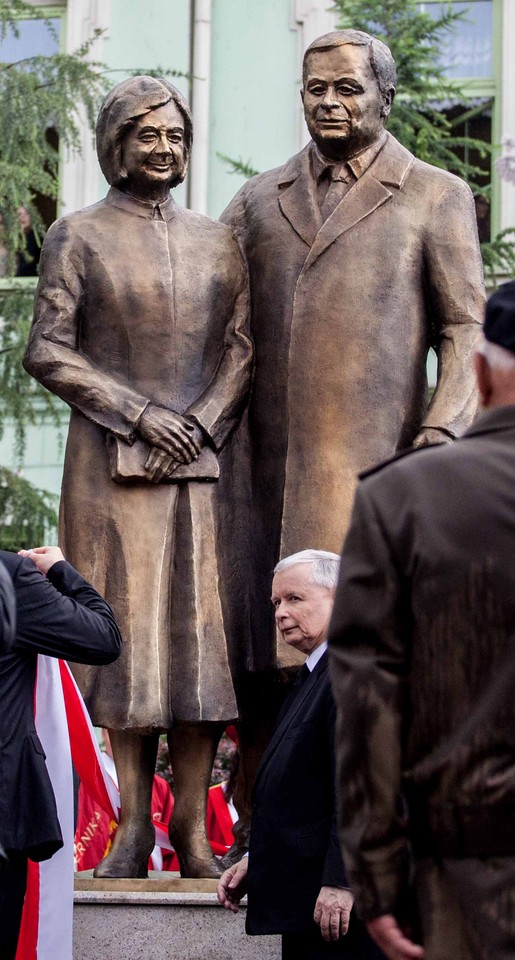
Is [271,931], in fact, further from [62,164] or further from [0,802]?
[62,164]

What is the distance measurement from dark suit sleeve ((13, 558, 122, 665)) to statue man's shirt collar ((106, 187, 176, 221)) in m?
1.69

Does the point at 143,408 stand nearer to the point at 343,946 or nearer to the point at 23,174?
the point at 343,946

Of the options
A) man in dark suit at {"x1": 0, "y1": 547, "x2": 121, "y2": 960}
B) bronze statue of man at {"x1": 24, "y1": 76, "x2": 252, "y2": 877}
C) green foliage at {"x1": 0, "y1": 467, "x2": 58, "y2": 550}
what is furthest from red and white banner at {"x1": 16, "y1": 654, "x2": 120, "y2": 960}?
green foliage at {"x1": 0, "y1": 467, "x2": 58, "y2": 550}

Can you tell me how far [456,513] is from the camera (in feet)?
10.2

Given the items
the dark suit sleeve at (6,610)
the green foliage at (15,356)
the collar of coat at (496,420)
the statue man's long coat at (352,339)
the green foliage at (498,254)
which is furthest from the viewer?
the green foliage at (15,356)

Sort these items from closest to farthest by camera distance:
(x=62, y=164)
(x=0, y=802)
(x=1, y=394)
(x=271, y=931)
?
(x=271, y=931)
(x=0, y=802)
(x=1, y=394)
(x=62, y=164)

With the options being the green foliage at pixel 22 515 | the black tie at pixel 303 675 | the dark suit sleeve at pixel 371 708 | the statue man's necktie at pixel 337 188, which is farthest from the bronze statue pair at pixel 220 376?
the green foliage at pixel 22 515

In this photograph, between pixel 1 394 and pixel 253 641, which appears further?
pixel 1 394

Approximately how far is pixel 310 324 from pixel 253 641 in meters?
1.03

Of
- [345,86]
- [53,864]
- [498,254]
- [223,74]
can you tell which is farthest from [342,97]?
[223,74]

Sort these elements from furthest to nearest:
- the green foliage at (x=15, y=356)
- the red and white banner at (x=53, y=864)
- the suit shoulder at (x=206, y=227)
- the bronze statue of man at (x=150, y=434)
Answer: the green foliage at (x=15, y=356) < the suit shoulder at (x=206, y=227) < the bronze statue of man at (x=150, y=434) < the red and white banner at (x=53, y=864)

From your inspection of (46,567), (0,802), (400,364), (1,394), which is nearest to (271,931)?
(0,802)

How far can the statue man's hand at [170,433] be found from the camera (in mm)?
6379

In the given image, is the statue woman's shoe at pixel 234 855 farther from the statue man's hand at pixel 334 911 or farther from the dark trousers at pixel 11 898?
the statue man's hand at pixel 334 911
